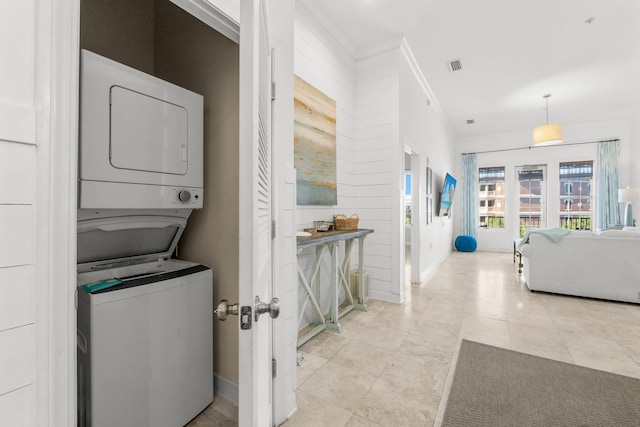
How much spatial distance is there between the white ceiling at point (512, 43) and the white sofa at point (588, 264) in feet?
7.49

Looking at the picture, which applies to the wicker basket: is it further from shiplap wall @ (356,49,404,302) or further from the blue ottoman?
the blue ottoman

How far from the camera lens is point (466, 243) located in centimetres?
723

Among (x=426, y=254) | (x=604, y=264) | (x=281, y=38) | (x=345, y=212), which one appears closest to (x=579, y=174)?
(x=604, y=264)

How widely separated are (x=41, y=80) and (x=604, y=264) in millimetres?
4947

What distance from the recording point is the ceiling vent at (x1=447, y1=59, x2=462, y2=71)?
3.90 meters

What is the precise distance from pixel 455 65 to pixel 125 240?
4.41 meters

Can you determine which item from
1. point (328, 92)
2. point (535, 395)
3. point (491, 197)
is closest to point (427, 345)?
point (535, 395)

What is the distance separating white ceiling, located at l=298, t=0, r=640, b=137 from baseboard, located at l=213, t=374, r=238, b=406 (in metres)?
3.12

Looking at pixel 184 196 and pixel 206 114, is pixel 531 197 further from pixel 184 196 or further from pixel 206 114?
pixel 184 196

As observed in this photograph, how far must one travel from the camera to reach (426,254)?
4.75 meters

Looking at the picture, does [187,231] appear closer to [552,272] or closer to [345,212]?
[345,212]

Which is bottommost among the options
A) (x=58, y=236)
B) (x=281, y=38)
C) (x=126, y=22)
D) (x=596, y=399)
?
(x=596, y=399)

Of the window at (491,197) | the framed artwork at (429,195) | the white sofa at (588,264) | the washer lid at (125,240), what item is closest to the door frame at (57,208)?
the washer lid at (125,240)

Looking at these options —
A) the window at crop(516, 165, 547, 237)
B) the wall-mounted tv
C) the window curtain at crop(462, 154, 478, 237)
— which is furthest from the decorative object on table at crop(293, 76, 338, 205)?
the window at crop(516, 165, 547, 237)
